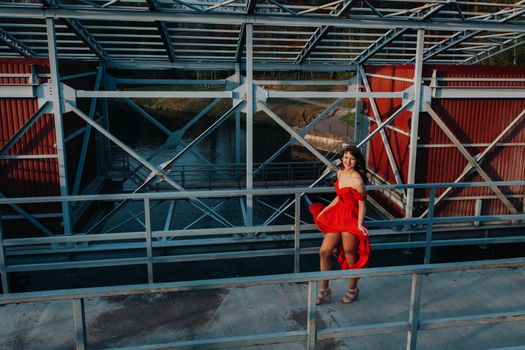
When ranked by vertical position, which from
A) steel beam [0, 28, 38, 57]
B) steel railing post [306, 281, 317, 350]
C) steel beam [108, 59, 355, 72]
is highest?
steel beam [0, 28, 38, 57]

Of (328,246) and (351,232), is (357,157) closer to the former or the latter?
(351,232)

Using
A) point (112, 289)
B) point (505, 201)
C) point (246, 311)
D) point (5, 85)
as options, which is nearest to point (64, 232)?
point (5, 85)

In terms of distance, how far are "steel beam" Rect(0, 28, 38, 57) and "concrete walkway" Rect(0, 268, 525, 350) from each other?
8074mm

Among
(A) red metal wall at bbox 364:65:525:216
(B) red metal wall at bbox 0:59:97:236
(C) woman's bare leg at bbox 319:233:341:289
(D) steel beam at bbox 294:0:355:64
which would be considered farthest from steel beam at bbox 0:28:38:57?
(C) woman's bare leg at bbox 319:233:341:289

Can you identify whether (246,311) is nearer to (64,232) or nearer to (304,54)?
(64,232)

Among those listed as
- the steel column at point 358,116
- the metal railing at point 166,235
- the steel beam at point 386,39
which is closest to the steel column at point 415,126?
the steel beam at point 386,39

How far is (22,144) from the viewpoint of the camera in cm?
873

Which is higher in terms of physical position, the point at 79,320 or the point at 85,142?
the point at 85,142

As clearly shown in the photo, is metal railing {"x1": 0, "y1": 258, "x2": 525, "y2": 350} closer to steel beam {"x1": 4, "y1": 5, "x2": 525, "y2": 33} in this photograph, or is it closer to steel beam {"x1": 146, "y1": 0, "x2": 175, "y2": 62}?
steel beam {"x1": 4, "y1": 5, "x2": 525, "y2": 33}

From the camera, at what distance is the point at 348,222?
17.1 feet

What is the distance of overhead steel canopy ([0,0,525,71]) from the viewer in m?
8.31

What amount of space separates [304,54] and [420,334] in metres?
9.19

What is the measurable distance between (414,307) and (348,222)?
1471 mm

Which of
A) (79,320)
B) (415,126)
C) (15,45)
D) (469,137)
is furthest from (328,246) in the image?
(15,45)
